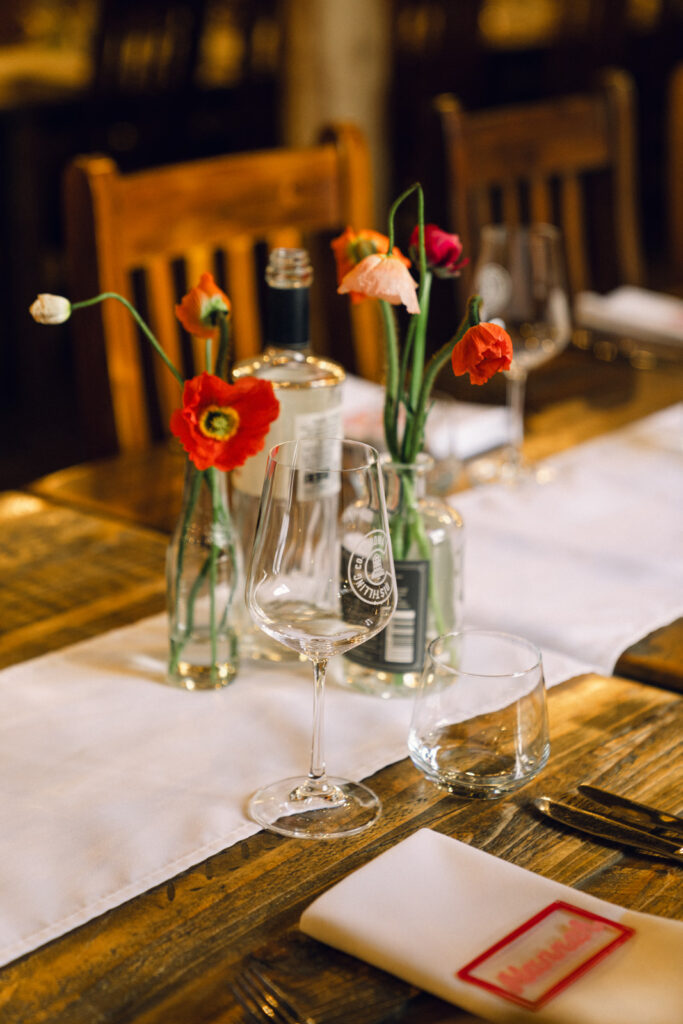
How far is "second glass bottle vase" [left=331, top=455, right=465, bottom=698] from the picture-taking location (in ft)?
2.76

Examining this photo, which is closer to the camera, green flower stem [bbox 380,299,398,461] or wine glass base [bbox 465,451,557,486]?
green flower stem [bbox 380,299,398,461]

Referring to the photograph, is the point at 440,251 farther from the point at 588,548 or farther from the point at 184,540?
the point at 588,548

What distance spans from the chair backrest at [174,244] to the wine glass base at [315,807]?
2.52 ft

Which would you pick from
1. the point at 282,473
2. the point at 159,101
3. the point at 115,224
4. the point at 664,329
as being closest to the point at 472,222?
the point at 664,329

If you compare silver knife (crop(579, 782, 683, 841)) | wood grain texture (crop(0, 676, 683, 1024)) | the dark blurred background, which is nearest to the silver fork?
wood grain texture (crop(0, 676, 683, 1024))

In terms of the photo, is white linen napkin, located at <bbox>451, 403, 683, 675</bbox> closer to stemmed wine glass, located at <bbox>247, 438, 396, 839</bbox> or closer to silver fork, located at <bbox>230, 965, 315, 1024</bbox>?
stemmed wine glass, located at <bbox>247, 438, 396, 839</bbox>

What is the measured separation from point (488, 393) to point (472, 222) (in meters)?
0.41

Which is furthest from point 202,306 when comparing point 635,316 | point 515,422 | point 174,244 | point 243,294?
point 635,316

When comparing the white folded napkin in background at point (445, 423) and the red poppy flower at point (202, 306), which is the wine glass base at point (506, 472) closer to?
the white folded napkin in background at point (445, 423)

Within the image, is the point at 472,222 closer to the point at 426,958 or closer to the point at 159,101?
the point at 426,958

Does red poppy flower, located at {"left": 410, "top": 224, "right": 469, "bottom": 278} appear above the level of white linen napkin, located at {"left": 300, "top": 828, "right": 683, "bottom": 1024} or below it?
above

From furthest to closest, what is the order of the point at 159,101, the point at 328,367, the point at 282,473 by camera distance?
1. the point at 159,101
2. the point at 328,367
3. the point at 282,473

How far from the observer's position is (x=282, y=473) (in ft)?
2.26

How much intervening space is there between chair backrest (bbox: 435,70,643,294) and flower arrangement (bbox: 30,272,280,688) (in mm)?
1024
